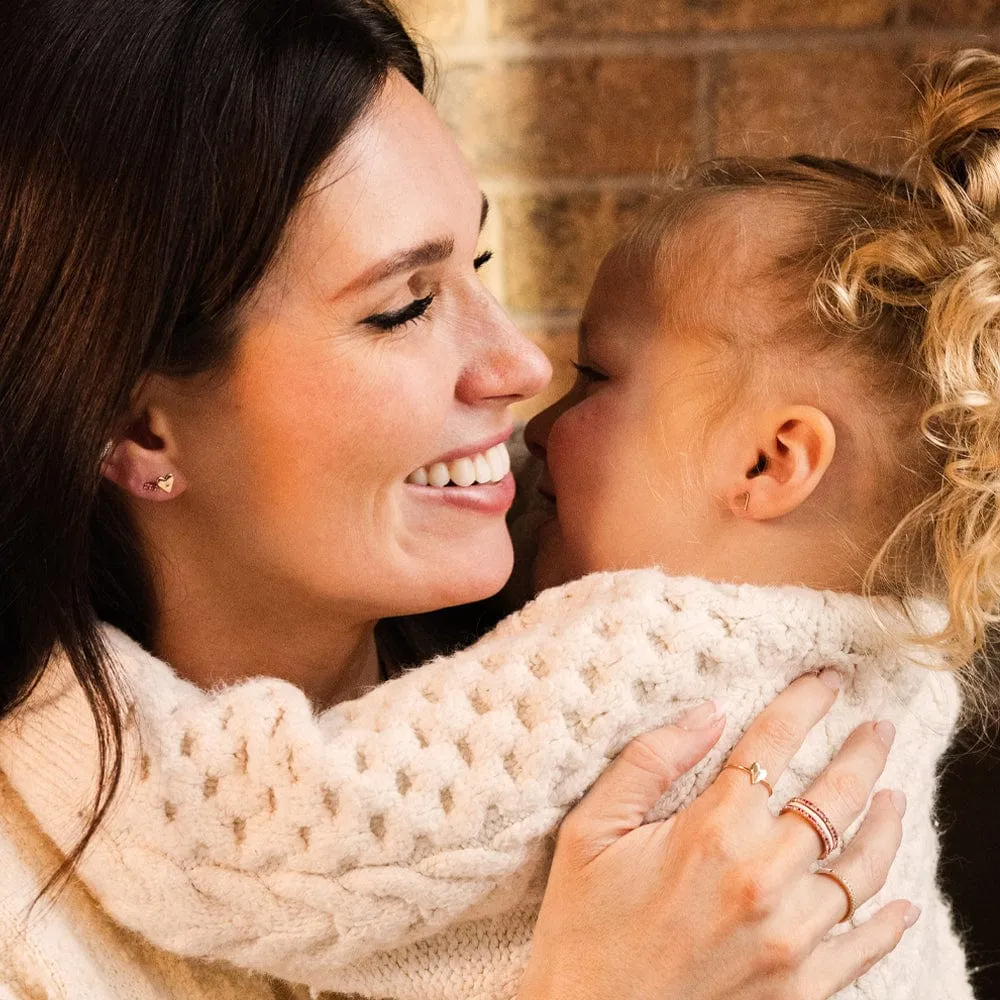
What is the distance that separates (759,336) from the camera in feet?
3.79

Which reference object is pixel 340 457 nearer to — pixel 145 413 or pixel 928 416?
pixel 145 413

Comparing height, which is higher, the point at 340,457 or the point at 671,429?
the point at 340,457

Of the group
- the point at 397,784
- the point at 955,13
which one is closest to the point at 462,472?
the point at 397,784

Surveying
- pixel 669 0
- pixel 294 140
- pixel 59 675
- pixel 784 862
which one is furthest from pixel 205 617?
pixel 669 0

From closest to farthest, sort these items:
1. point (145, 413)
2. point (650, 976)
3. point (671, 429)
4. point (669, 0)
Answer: point (650, 976) → point (145, 413) → point (671, 429) → point (669, 0)

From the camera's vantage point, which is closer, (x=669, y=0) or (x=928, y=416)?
(x=928, y=416)

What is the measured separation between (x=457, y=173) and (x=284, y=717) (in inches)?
21.0

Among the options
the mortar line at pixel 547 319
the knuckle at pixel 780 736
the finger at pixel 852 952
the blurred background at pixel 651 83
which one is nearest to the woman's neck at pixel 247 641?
the knuckle at pixel 780 736

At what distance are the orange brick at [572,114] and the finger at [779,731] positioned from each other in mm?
917

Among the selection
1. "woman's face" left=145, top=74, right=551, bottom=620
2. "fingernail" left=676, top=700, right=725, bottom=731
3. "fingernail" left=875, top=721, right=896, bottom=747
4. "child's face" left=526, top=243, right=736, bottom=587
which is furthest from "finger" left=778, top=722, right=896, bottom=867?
"woman's face" left=145, top=74, right=551, bottom=620

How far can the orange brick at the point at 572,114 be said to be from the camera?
5.51 feet

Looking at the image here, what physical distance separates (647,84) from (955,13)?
17.5 inches

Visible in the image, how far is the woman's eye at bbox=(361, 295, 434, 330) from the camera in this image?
1.06 meters

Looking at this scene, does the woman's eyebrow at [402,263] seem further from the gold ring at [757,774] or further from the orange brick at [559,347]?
the orange brick at [559,347]
